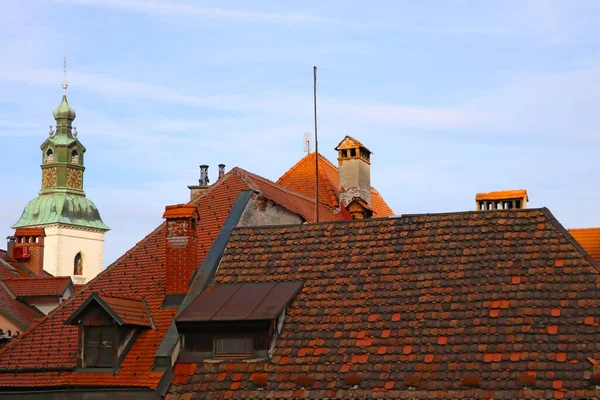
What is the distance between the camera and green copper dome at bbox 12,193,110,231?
11269 centimetres

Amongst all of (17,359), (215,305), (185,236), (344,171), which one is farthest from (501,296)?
(344,171)

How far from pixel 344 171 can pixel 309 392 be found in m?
19.0

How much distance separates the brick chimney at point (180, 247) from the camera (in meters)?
20.5

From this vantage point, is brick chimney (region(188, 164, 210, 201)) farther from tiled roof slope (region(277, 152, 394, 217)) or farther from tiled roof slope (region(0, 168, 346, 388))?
tiled roof slope (region(0, 168, 346, 388))

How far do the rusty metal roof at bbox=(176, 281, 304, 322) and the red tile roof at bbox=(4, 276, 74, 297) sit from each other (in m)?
19.8

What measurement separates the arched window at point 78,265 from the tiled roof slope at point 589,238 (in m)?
85.8

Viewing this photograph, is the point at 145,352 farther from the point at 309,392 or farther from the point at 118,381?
the point at 309,392

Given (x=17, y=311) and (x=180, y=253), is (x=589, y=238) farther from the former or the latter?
(x=17, y=311)

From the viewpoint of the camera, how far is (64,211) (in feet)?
371

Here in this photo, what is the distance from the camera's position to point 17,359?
21109 millimetres

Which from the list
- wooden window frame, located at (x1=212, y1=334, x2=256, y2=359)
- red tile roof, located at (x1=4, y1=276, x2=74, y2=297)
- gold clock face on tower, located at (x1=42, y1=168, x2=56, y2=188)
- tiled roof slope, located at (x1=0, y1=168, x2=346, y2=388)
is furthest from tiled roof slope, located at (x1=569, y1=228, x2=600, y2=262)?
gold clock face on tower, located at (x1=42, y1=168, x2=56, y2=188)

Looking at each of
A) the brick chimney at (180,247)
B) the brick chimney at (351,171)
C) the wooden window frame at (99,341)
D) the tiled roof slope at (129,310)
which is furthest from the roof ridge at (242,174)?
the brick chimney at (351,171)

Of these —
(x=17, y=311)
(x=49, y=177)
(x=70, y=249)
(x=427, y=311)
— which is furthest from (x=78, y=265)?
(x=427, y=311)

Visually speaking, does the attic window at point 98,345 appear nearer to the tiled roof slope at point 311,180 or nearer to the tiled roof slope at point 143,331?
the tiled roof slope at point 143,331
